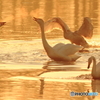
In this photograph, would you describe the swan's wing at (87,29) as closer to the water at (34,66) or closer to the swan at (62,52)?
the water at (34,66)

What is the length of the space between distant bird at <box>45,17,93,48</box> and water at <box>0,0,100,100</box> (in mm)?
402

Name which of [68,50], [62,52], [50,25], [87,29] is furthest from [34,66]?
[87,29]

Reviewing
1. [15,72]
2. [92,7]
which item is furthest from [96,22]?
[15,72]

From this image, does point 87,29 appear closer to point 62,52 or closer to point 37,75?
point 62,52

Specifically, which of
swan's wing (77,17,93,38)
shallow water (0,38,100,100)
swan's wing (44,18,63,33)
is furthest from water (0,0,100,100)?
swan's wing (44,18,63,33)

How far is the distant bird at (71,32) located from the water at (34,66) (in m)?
0.40

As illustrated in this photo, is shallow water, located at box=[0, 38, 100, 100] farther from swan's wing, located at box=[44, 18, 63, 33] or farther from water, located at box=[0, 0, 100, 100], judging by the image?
swan's wing, located at box=[44, 18, 63, 33]

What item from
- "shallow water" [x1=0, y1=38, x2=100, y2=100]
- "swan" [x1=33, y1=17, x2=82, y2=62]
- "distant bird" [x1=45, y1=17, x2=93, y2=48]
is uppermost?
"distant bird" [x1=45, y1=17, x2=93, y2=48]

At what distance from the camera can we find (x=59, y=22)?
22.9m

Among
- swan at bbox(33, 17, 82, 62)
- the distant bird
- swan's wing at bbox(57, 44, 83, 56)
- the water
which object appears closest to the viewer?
the water

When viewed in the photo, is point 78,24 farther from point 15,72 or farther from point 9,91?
point 9,91

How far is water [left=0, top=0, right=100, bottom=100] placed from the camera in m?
14.4

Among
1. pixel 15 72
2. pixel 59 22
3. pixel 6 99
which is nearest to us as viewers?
pixel 6 99

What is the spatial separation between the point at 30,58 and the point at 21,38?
445cm
